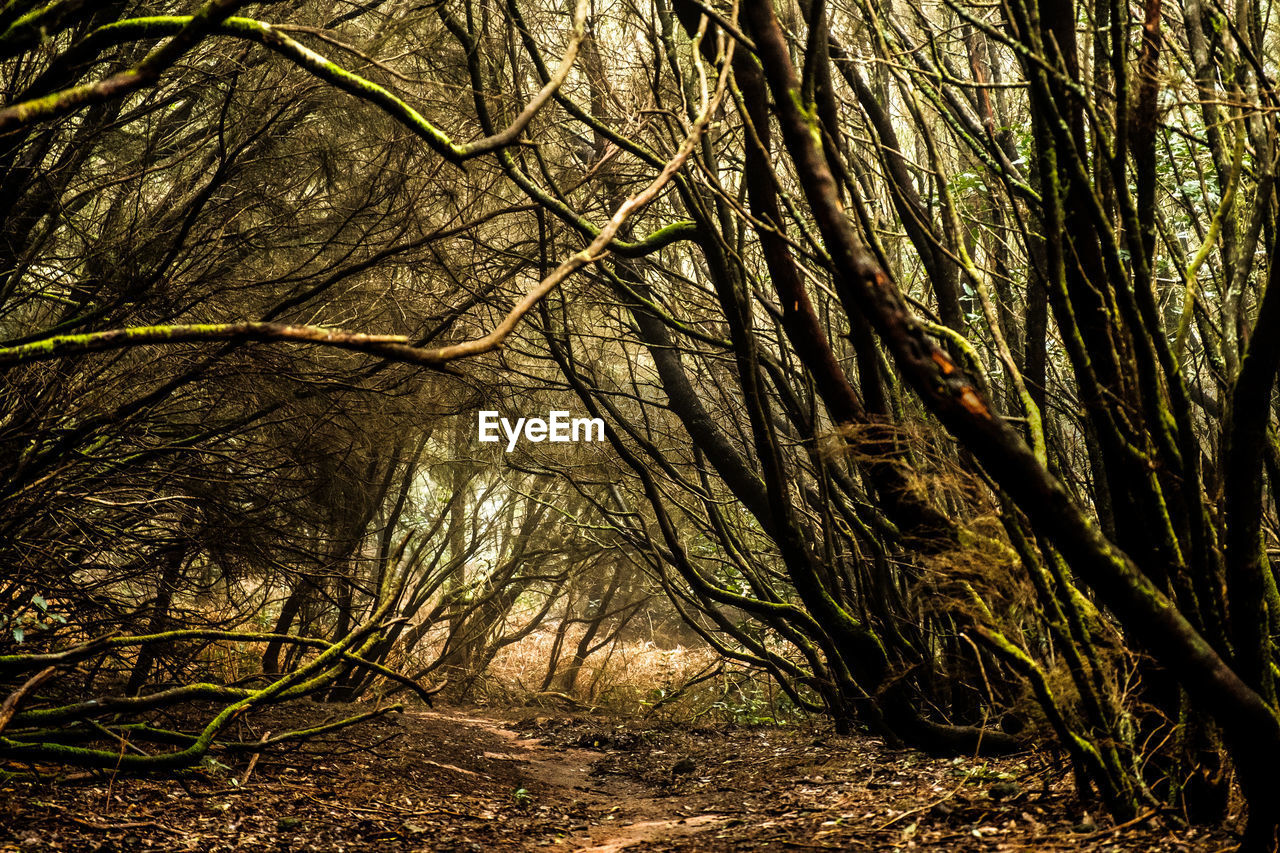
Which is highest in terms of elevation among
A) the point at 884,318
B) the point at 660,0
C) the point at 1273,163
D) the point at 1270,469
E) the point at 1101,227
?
the point at 660,0

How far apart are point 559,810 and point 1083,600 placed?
125 inches

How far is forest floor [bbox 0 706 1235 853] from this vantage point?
302cm

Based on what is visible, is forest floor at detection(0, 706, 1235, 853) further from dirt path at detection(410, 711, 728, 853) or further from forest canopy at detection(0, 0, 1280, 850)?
forest canopy at detection(0, 0, 1280, 850)

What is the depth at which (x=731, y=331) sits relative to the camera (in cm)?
448

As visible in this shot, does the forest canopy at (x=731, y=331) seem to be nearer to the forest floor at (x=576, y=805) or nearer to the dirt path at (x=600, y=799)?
the forest floor at (x=576, y=805)

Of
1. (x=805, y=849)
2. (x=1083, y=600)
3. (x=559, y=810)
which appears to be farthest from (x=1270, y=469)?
(x=559, y=810)

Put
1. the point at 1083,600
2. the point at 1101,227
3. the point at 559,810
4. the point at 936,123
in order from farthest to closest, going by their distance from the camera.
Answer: the point at 936,123, the point at 559,810, the point at 1083,600, the point at 1101,227

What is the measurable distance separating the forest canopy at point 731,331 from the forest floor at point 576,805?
9.2 inches

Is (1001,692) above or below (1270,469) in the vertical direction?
below

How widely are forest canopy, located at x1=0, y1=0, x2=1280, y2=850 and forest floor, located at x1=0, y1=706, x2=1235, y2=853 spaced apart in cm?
23

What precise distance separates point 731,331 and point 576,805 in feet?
9.43

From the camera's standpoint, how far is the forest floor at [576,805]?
9.91 ft

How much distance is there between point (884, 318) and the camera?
7.13 feet

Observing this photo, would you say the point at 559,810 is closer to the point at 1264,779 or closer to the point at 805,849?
the point at 805,849
